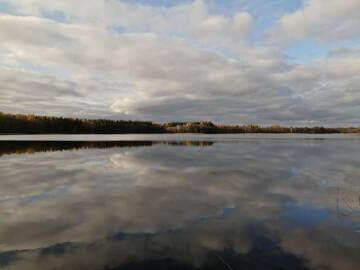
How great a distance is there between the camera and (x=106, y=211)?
7797mm

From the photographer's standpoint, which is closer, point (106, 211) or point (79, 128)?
point (106, 211)

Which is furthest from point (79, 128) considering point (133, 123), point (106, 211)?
point (106, 211)

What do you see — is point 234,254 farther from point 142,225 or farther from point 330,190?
point 330,190

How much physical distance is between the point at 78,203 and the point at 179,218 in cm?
360

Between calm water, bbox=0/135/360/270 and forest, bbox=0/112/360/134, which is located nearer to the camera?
calm water, bbox=0/135/360/270

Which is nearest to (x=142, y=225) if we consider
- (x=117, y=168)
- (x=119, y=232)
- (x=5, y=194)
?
(x=119, y=232)

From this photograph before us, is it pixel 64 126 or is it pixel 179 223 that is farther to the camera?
pixel 64 126

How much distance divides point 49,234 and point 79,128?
121 metres

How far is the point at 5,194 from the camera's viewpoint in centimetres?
959

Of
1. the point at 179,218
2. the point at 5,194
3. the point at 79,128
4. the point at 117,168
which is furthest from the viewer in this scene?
the point at 79,128

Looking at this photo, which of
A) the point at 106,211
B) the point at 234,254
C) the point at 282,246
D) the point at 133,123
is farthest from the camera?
the point at 133,123

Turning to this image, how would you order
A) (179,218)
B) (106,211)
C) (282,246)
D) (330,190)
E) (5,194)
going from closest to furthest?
(282,246) < (179,218) < (106,211) < (5,194) < (330,190)

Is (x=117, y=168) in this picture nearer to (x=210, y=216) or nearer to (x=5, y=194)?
(x=5, y=194)

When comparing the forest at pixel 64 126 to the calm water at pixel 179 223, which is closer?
the calm water at pixel 179 223
